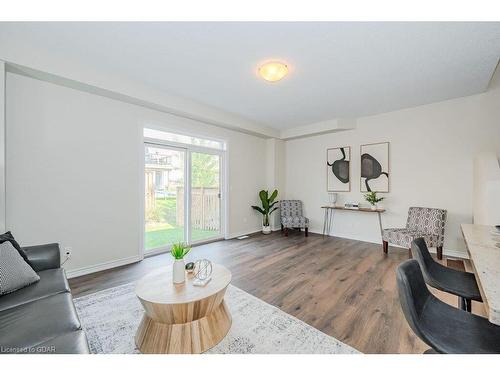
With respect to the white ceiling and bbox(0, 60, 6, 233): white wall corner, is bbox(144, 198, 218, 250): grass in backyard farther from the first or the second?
the white ceiling

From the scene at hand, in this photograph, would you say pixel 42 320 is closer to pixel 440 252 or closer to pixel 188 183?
pixel 188 183

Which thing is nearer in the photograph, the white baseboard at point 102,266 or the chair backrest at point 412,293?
the chair backrest at point 412,293

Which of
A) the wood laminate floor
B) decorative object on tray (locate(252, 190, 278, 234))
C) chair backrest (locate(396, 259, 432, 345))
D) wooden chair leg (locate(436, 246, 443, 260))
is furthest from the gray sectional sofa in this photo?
wooden chair leg (locate(436, 246, 443, 260))

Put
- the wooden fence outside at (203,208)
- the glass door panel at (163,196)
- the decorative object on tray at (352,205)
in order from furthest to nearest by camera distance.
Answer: the decorative object on tray at (352,205)
the wooden fence outside at (203,208)
the glass door panel at (163,196)

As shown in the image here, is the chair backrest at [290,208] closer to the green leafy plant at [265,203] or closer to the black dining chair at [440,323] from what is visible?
the green leafy plant at [265,203]

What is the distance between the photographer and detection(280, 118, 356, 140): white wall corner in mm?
4660

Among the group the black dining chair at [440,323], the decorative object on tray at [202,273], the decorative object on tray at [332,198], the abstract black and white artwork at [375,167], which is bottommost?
the decorative object on tray at [202,273]

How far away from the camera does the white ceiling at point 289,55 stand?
79.1 inches

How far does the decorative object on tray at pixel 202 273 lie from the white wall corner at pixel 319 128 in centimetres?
409

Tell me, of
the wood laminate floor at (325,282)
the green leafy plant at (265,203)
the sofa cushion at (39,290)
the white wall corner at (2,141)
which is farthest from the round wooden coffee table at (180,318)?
the green leafy plant at (265,203)

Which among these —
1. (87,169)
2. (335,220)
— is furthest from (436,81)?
(87,169)

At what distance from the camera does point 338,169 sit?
4984 mm

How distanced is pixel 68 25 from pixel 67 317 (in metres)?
2.46

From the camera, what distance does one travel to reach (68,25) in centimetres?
199
